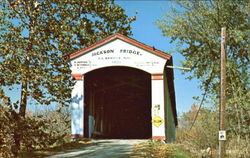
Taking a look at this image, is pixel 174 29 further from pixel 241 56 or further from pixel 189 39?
pixel 241 56

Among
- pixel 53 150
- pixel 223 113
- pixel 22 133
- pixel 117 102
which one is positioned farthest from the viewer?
pixel 117 102

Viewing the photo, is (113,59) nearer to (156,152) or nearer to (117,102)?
(156,152)

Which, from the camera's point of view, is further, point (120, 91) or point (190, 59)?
point (190, 59)

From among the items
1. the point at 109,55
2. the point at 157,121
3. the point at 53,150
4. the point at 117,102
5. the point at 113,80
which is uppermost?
the point at 109,55

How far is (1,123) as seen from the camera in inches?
498

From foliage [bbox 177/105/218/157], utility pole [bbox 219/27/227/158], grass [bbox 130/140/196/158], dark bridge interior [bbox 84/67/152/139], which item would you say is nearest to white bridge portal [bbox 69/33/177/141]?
dark bridge interior [bbox 84/67/152/139]

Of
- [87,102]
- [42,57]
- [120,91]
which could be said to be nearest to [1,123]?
[42,57]

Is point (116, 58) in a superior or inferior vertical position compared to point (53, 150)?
superior

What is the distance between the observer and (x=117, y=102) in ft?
86.5

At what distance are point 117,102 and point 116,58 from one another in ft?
29.8

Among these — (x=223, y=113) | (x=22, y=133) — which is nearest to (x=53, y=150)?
(x=22, y=133)

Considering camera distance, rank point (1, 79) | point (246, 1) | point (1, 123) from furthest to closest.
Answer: point (246, 1), point (1, 79), point (1, 123)

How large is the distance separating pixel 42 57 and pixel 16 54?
1.22 meters

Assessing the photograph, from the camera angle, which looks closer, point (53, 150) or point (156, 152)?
point (156, 152)
